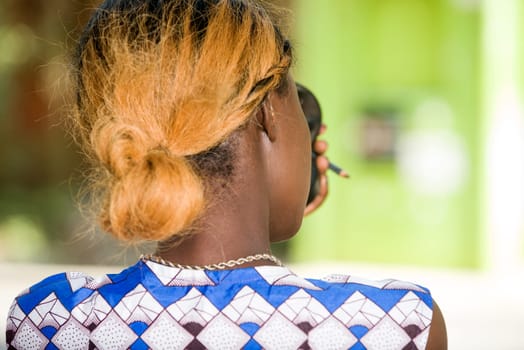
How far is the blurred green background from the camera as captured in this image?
7.66 m

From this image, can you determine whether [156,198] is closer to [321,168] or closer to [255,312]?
[255,312]

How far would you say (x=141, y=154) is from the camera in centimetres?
137

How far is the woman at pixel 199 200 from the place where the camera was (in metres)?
1.36

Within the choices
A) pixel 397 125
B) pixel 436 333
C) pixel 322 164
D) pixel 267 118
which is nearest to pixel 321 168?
pixel 322 164

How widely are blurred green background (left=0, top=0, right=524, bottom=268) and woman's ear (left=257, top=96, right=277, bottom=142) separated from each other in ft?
20.3

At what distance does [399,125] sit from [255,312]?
6.88 metres

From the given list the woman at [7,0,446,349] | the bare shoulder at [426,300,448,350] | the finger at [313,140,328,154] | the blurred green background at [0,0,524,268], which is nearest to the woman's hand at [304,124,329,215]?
the finger at [313,140,328,154]

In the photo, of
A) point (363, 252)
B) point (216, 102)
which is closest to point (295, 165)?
point (216, 102)

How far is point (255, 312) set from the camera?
138 cm

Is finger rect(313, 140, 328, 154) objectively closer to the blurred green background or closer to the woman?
the woman

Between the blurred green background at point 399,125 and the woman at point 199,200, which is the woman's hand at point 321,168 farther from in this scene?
the blurred green background at point 399,125

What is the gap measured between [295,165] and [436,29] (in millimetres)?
6636

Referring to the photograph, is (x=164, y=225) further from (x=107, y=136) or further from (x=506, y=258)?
(x=506, y=258)

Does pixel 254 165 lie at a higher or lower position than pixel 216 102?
lower
